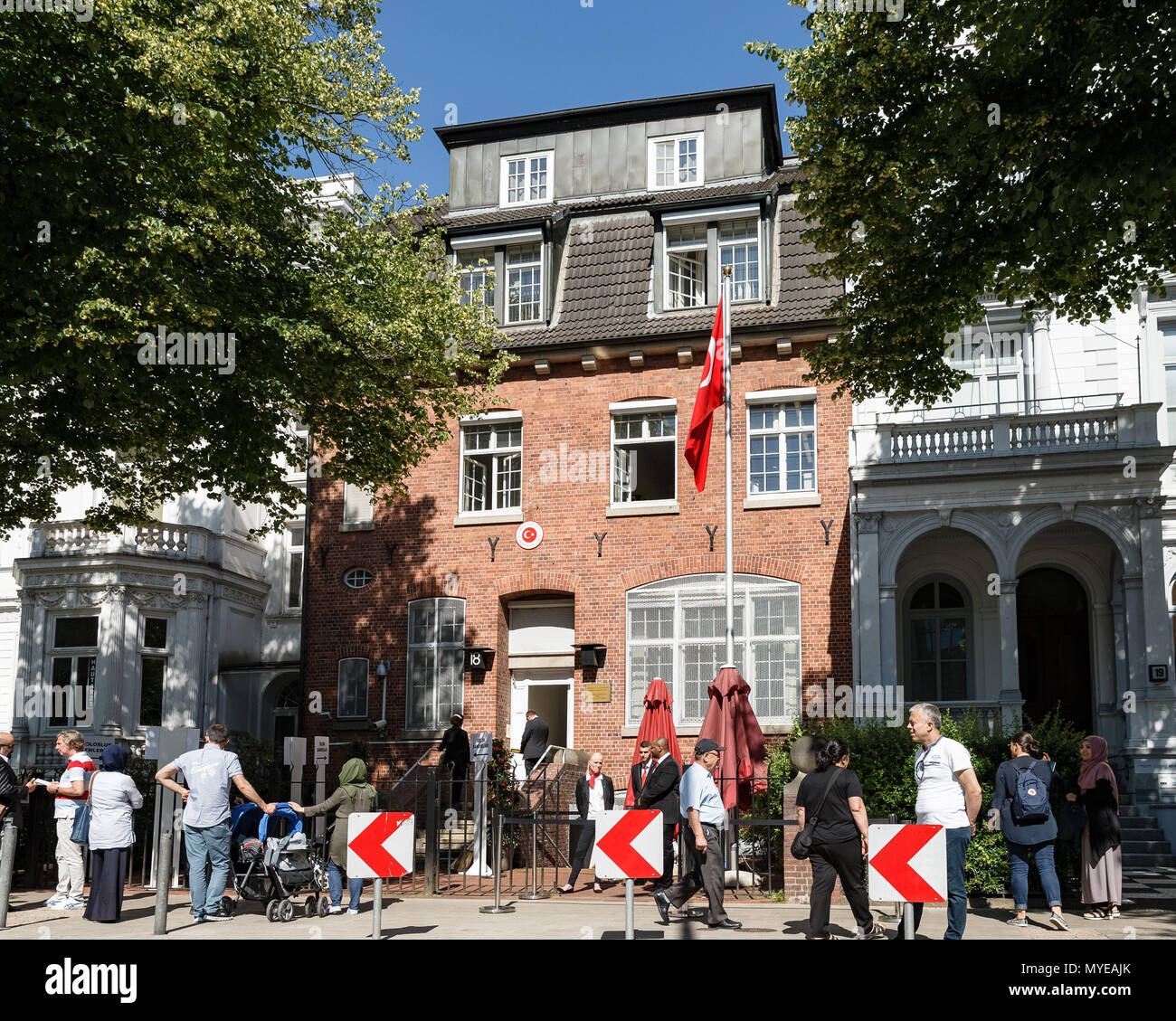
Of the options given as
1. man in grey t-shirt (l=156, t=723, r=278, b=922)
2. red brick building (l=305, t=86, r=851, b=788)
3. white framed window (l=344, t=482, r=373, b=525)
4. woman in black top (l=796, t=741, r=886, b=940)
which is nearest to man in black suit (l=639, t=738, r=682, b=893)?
Result: woman in black top (l=796, t=741, r=886, b=940)

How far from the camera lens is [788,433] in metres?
22.4

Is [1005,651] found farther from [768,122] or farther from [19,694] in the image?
[19,694]

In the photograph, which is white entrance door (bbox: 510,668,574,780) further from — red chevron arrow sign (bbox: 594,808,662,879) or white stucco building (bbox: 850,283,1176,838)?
red chevron arrow sign (bbox: 594,808,662,879)

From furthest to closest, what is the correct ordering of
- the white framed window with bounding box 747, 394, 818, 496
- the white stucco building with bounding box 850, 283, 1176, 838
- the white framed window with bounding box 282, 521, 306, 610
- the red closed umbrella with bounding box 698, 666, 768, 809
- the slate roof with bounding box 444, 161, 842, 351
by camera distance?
the white framed window with bounding box 282, 521, 306, 610 → the slate roof with bounding box 444, 161, 842, 351 → the white framed window with bounding box 747, 394, 818, 496 → the white stucco building with bounding box 850, 283, 1176, 838 → the red closed umbrella with bounding box 698, 666, 768, 809

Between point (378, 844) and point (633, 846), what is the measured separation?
7.73 feet

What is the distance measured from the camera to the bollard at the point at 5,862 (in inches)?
467

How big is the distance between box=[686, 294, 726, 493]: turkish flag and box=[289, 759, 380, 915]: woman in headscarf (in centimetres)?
616

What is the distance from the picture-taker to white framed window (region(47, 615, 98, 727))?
85.2 feet

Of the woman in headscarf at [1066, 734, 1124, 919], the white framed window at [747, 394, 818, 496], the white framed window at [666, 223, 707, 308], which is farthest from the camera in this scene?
the white framed window at [666, 223, 707, 308]
